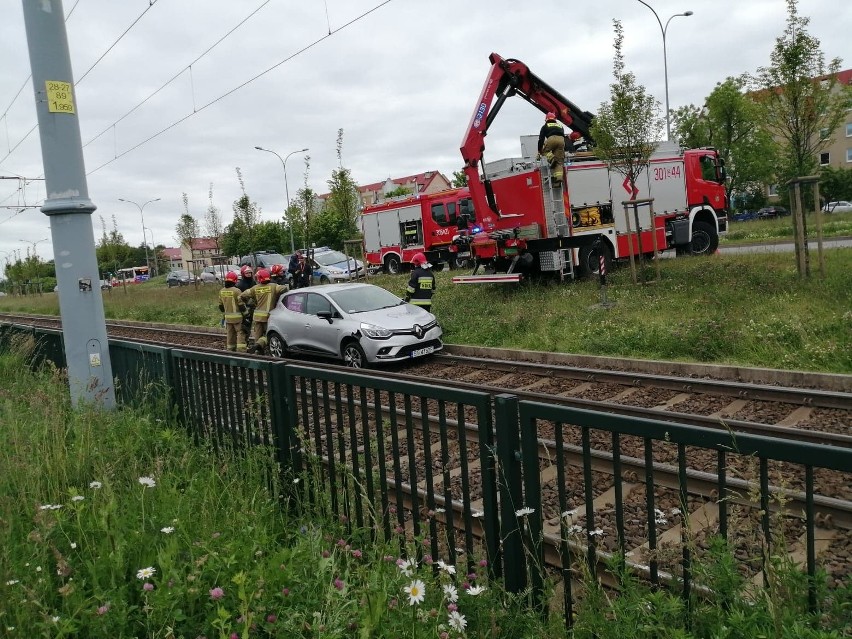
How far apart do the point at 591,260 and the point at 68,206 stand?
12.8m

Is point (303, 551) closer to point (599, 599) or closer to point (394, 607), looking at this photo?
point (394, 607)

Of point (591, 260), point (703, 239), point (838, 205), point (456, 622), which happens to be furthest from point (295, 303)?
point (838, 205)

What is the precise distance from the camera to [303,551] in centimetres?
350

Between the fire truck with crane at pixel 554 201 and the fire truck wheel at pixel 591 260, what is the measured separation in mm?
24

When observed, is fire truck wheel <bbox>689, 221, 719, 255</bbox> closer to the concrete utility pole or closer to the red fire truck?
the red fire truck

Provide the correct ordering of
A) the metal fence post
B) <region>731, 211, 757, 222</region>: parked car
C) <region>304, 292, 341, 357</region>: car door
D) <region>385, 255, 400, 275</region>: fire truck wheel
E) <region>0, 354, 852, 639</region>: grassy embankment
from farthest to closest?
<region>731, 211, 757, 222</region>: parked car
<region>385, 255, 400, 275</region>: fire truck wheel
<region>304, 292, 341, 357</region>: car door
the metal fence post
<region>0, 354, 852, 639</region>: grassy embankment

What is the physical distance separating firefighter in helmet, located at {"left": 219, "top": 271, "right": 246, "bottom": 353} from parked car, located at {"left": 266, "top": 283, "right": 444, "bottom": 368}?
58cm

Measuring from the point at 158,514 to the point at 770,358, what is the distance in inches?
321

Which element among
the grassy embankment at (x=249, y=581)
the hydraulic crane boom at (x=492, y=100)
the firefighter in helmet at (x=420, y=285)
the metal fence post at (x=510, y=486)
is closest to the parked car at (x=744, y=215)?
the hydraulic crane boom at (x=492, y=100)

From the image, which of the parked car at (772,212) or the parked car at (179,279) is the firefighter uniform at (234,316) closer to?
the parked car at (179,279)

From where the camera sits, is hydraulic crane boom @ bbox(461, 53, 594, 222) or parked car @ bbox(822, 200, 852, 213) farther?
parked car @ bbox(822, 200, 852, 213)

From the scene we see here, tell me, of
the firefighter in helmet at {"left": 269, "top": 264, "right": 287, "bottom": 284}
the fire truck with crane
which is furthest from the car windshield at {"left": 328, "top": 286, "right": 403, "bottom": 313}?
the fire truck with crane

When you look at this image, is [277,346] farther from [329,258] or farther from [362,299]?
[329,258]

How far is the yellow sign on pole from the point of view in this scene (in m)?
6.18
